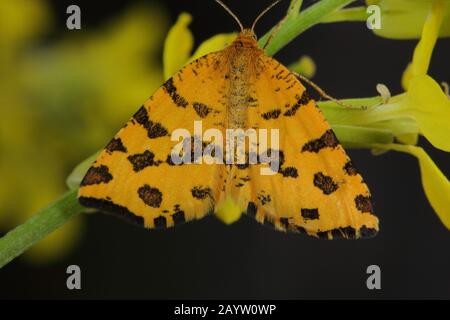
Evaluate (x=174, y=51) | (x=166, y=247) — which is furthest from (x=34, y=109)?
(x=166, y=247)

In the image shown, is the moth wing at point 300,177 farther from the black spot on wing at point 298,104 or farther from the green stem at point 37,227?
the green stem at point 37,227

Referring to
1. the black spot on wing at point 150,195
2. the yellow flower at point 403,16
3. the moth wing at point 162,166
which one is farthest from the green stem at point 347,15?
the black spot on wing at point 150,195

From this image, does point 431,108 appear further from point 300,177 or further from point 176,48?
point 176,48

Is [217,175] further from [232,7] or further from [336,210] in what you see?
[232,7]

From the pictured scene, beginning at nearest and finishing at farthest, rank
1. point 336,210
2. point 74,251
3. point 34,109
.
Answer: point 336,210 < point 34,109 < point 74,251

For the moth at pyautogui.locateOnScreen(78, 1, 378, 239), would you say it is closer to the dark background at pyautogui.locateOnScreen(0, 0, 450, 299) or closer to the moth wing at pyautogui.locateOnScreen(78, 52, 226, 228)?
the moth wing at pyautogui.locateOnScreen(78, 52, 226, 228)

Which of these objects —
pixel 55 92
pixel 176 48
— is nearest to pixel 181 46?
pixel 176 48
